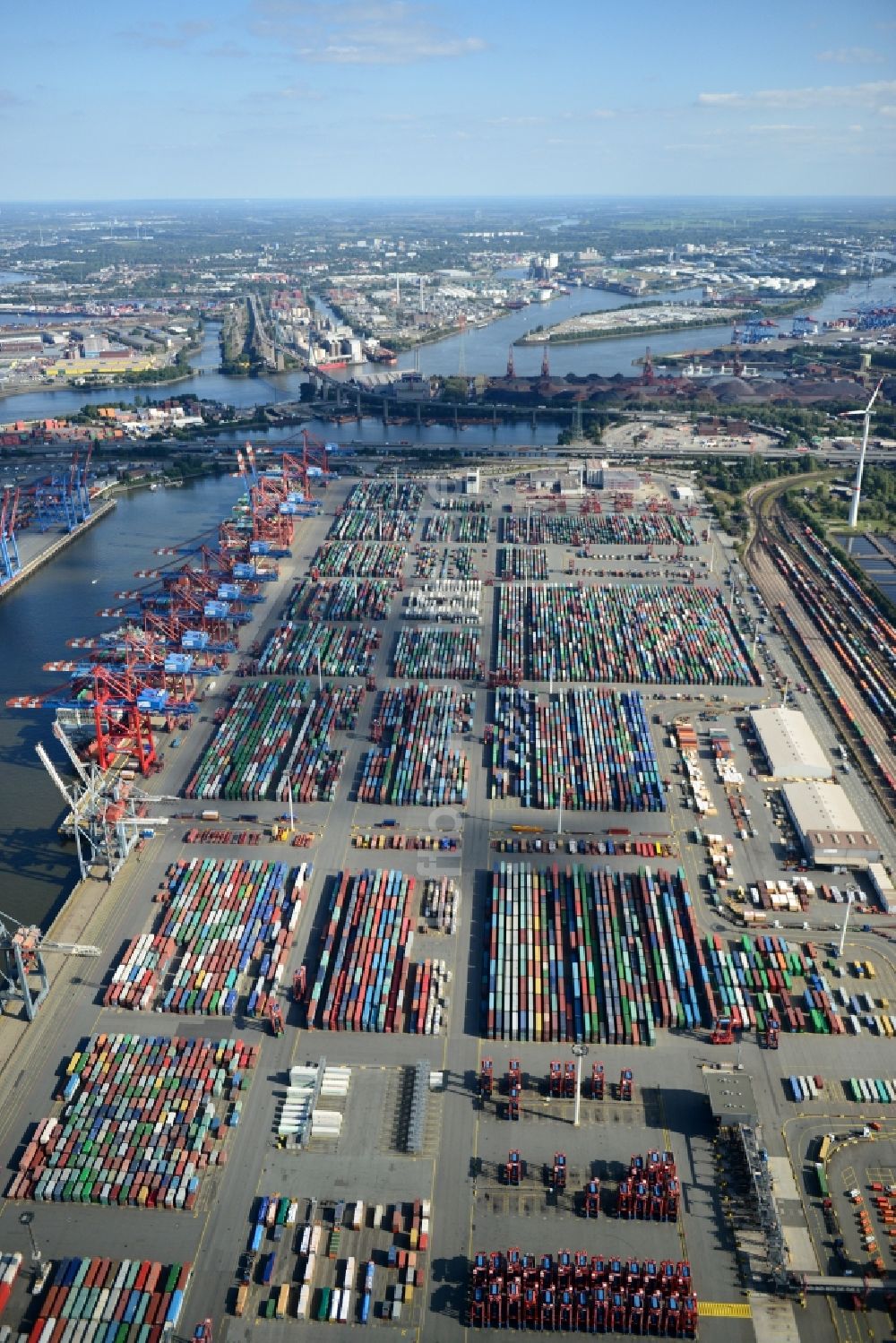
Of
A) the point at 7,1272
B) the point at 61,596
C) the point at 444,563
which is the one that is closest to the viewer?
the point at 7,1272

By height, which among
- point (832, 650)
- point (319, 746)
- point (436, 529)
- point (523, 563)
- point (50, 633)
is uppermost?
point (436, 529)

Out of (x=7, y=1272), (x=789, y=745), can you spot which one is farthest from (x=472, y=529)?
(x=7, y=1272)

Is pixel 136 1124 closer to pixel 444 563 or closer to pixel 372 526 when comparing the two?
pixel 444 563

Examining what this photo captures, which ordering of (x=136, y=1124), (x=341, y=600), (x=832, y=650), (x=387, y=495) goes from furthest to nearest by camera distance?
(x=387, y=495), (x=341, y=600), (x=832, y=650), (x=136, y=1124)

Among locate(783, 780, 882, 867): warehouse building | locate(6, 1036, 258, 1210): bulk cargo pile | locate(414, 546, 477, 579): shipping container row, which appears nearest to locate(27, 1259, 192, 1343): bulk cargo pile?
locate(6, 1036, 258, 1210): bulk cargo pile

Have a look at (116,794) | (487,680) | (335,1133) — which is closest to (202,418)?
(487,680)

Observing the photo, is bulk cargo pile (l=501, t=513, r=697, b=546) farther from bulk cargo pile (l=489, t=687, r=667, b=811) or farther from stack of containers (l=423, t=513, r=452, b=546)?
bulk cargo pile (l=489, t=687, r=667, b=811)

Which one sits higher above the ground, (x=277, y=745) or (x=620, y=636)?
(x=620, y=636)
